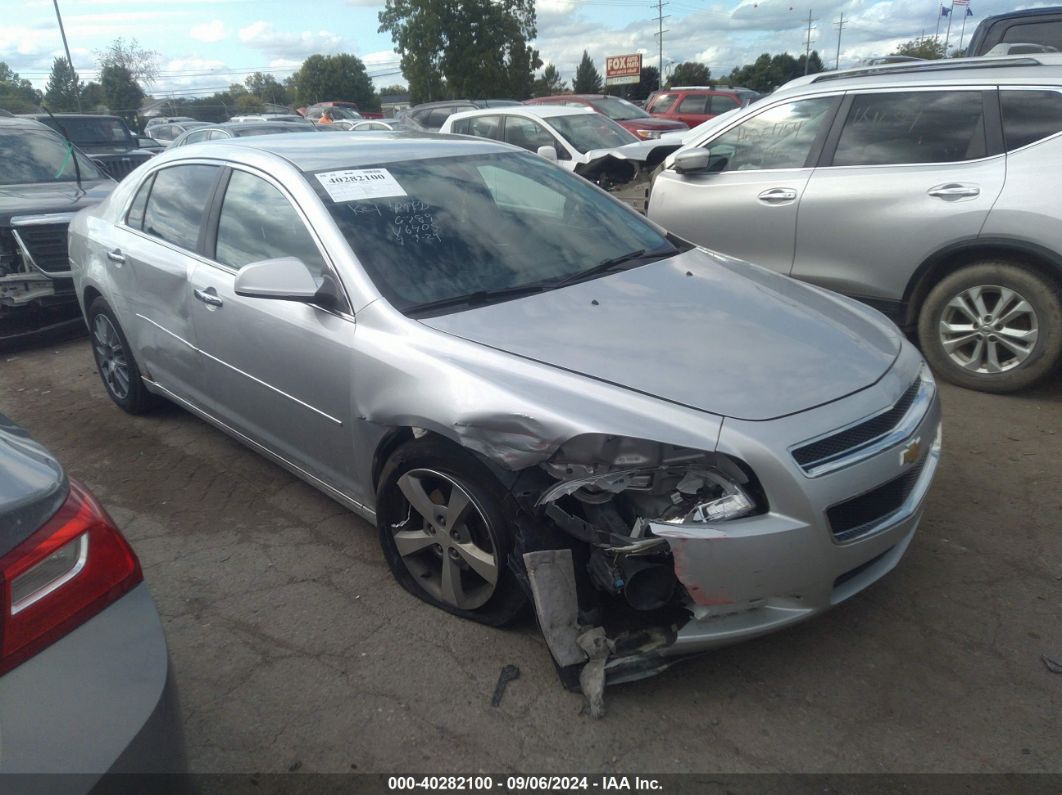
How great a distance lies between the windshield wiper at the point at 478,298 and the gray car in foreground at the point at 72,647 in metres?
1.38

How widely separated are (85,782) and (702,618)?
63.5 inches

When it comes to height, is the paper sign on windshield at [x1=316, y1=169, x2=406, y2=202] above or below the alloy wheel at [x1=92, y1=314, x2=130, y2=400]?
above

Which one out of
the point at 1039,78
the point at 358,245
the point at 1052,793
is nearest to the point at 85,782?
the point at 358,245

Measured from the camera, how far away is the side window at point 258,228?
3271mm

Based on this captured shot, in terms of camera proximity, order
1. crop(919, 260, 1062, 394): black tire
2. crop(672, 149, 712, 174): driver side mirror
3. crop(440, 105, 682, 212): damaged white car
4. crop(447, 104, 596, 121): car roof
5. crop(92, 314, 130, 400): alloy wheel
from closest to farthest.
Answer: crop(919, 260, 1062, 394): black tire → crop(92, 314, 130, 400): alloy wheel → crop(672, 149, 712, 174): driver side mirror → crop(440, 105, 682, 212): damaged white car → crop(447, 104, 596, 121): car roof

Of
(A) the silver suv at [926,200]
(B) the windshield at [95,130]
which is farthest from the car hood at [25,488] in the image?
(B) the windshield at [95,130]

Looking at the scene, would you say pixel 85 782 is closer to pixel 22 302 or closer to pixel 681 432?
pixel 681 432

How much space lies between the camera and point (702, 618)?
2.39 meters

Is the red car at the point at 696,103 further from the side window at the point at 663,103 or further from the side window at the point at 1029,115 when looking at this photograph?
the side window at the point at 1029,115

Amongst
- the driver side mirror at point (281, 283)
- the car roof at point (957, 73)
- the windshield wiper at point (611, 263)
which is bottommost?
the windshield wiper at point (611, 263)

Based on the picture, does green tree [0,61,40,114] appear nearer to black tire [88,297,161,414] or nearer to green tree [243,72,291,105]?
green tree [243,72,291,105]

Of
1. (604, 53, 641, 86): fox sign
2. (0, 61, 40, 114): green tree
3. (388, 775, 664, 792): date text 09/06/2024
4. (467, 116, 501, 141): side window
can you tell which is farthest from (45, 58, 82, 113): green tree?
(388, 775, 664, 792): date text 09/06/2024

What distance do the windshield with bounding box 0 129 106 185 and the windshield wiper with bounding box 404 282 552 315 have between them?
20.9ft

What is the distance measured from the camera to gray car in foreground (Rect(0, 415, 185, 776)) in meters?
1.44
